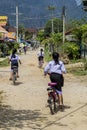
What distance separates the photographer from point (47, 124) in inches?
428

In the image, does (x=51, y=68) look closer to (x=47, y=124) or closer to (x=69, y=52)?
(x=47, y=124)

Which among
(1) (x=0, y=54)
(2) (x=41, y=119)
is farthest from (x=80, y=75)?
(1) (x=0, y=54)

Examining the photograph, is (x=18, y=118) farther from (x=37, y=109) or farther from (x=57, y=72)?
(x=57, y=72)

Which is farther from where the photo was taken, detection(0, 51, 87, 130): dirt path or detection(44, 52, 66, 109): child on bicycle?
detection(44, 52, 66, 109): child on bicycle

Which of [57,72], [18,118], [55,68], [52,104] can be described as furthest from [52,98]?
[18,118]

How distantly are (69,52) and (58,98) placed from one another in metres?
26.3

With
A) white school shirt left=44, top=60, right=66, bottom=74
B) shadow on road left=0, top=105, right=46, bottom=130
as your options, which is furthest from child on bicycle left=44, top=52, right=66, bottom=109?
shadow on road left=0, top=105, right=46, bottom=130

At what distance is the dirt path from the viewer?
10734 millimetres

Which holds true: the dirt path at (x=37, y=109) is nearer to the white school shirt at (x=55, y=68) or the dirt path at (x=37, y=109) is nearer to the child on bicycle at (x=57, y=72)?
the child on bicycle at (x=57, y=72)

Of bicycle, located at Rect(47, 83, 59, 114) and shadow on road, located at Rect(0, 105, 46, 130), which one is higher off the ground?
bicycle, located at Rect(47, 83, 59, 114)

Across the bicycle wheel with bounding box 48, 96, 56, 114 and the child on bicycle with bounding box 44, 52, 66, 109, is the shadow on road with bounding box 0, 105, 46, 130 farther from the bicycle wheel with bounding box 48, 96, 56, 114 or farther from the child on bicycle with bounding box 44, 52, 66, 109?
the child on bicycle with bounding box 44, 52, 66, 109

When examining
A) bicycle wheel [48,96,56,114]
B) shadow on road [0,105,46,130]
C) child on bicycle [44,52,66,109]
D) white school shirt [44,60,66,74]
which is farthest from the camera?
white school shirt [44,60,66,74]

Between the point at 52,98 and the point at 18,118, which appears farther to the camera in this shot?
the point at 52,98

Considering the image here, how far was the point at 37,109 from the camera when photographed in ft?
42.8
